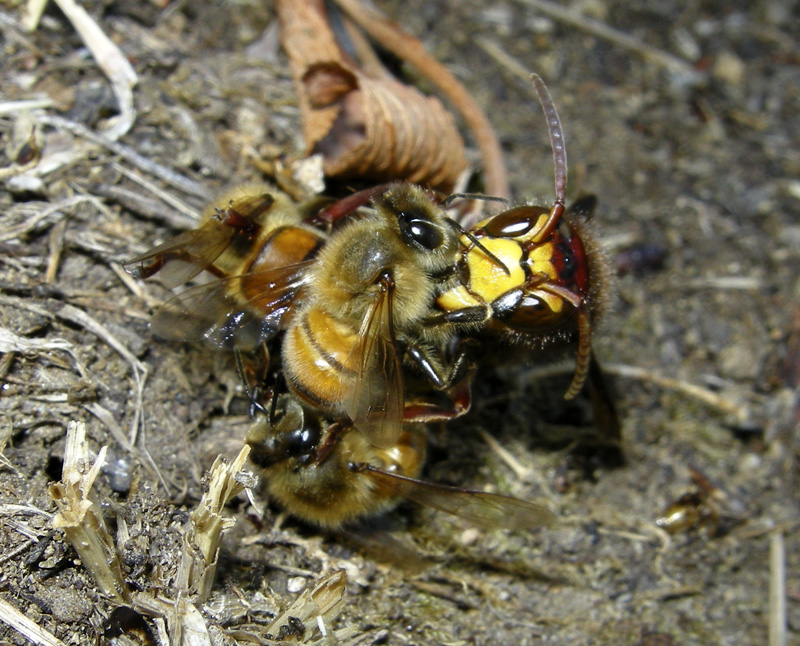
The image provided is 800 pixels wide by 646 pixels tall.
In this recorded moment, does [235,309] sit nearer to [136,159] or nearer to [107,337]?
[107,337]

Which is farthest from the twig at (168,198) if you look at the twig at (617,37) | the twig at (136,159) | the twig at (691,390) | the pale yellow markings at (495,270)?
the twig at (617,37)

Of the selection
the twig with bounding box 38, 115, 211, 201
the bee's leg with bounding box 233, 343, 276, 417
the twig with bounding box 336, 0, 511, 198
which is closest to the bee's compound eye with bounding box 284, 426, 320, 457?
the bee's leg with bounding box 233, 343, 276, 417

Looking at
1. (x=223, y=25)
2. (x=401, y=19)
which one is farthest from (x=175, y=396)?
(x=401, y=19)

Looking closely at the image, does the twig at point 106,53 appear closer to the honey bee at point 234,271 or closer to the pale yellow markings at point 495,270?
the honey bee at point 234,271

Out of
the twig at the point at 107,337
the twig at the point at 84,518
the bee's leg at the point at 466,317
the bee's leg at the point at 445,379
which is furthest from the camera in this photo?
the twig at the point at 107,337

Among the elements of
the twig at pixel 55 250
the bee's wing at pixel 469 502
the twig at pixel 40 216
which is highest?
the twig at pixel 40 216

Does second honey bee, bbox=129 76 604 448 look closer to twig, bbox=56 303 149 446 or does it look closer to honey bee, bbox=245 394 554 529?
honey bee, bbox=245 394 554 529

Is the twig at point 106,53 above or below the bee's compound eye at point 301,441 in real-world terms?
above

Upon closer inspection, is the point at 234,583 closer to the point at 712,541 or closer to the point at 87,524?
the point at 87,524
